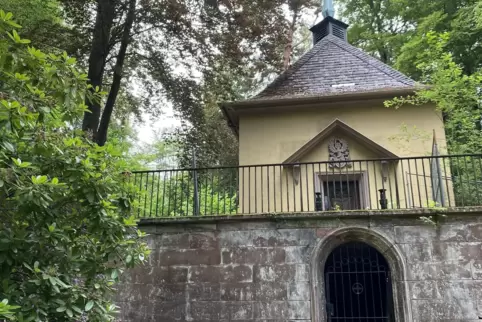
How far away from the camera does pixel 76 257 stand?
418 cm

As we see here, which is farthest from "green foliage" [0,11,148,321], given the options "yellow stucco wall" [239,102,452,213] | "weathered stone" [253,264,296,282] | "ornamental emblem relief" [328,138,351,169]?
"ornamental emblem relief" [328,138,351,169]

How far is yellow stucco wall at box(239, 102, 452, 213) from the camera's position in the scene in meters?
9.80

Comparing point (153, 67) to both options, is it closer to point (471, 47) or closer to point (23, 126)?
point (23, 126)

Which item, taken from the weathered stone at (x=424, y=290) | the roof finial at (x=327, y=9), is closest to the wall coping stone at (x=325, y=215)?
the weathered stone at (x=424, y=290)

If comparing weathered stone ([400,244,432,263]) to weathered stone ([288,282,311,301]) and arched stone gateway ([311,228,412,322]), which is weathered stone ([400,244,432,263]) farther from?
weathered stone ([288,282,311,301])

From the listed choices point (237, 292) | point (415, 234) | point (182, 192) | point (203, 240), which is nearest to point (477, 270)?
point (415, 234)

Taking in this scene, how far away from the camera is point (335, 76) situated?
11742 millimetres

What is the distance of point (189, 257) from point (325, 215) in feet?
7.86

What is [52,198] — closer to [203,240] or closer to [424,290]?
[203,240]

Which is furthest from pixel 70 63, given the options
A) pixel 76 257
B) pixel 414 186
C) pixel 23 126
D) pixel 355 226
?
pixel 414 186

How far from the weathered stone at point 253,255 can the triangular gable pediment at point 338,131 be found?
366 cm

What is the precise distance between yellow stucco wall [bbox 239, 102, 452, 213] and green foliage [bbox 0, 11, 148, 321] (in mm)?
5422

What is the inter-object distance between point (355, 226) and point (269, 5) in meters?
6.15

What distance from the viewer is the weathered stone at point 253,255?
22.5 feet
